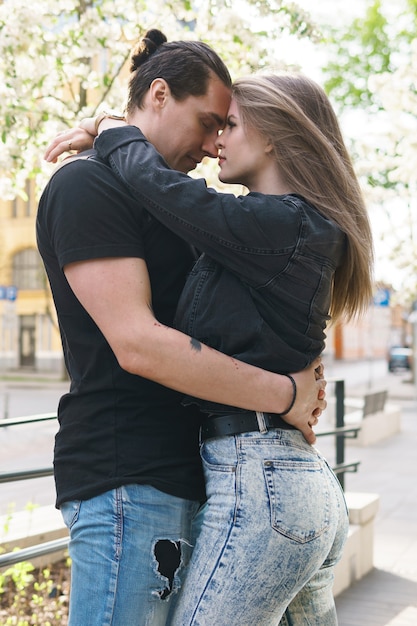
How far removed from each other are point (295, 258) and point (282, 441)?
15.3 inches

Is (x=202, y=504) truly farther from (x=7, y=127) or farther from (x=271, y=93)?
(x=7, y=127)

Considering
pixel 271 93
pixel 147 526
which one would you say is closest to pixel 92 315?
pixel 147 526

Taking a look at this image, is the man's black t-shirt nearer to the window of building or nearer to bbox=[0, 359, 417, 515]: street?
bbox=[0, 359, 417, 515]: street

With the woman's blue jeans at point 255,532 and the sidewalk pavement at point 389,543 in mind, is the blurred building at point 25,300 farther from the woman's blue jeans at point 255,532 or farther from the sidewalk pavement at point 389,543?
the woman's blue jeans at point 255,532

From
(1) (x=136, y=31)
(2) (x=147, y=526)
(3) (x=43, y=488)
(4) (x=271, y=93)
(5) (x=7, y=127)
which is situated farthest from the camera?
(3) (x=43, y=488)

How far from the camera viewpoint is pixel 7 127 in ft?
16.9

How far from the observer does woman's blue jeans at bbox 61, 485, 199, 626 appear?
1.81 meters

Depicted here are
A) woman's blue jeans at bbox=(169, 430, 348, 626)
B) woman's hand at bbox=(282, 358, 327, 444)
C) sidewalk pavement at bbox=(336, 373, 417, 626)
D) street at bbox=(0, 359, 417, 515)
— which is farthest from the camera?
street at bbox=(0, 359, 417, 515)

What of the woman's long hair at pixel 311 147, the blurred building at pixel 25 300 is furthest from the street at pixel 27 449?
the blurred building at pixel 25 300

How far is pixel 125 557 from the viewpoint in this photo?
1811 mm

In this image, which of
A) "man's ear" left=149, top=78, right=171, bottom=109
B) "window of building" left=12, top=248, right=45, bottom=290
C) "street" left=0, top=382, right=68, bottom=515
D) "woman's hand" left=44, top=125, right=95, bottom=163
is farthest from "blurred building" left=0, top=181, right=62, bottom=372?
"man's ear" left=149, top=78, right=171, bottom=109

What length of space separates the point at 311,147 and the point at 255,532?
0.85 m

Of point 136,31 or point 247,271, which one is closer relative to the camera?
point 247,271

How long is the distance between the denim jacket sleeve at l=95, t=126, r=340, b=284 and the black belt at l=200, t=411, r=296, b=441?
29 cm
